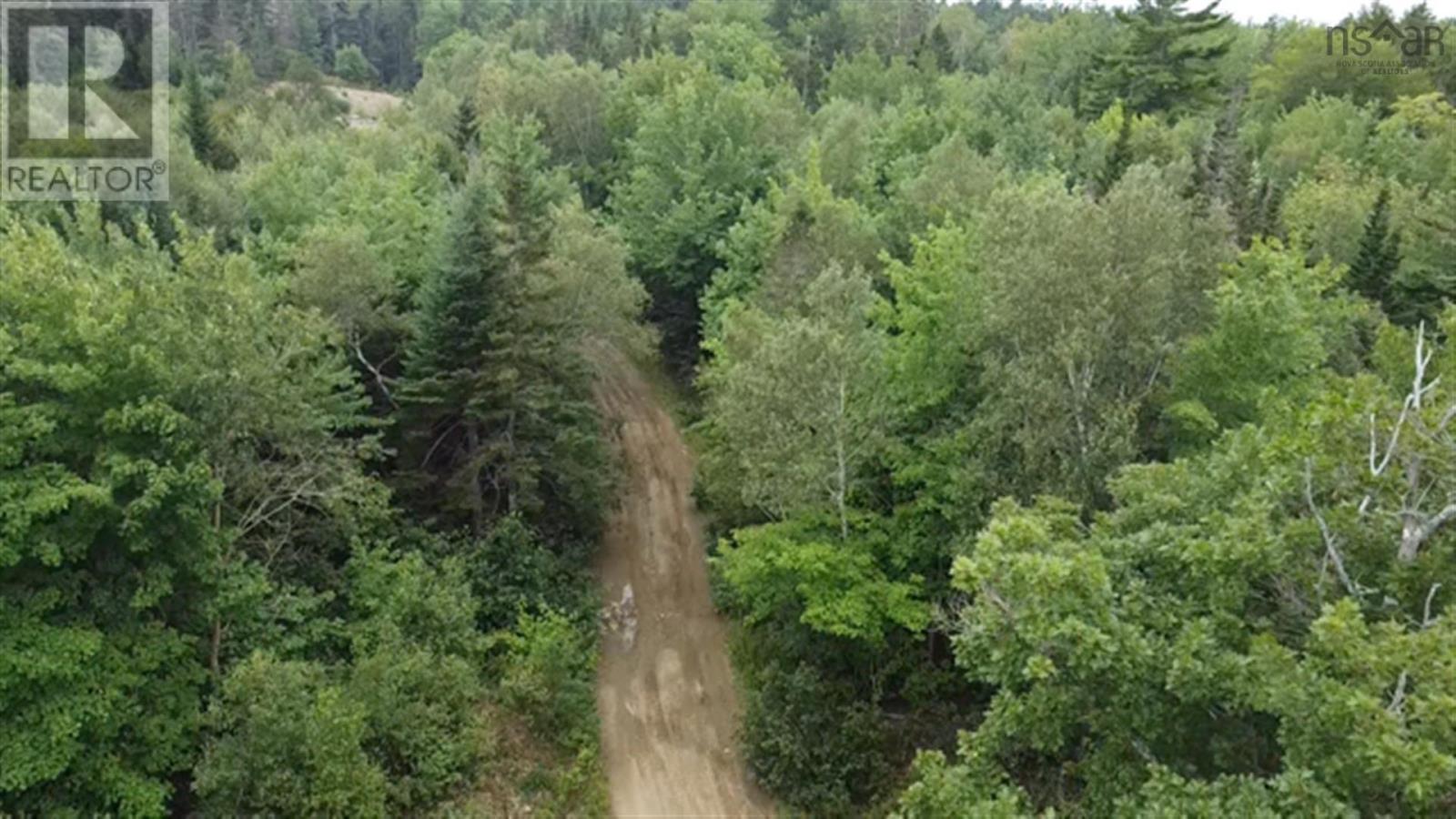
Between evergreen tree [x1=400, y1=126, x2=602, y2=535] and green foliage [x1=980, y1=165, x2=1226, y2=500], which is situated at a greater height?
green foliage [x1=980, y1=165, x2=1226, y2=500]

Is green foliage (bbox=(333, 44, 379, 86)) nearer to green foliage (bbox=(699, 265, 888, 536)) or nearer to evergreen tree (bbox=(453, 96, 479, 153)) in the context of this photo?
evergreen tree (bbox=(453, 96, 479, 153))

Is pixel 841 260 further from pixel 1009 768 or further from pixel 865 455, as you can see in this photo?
pixel 1009 768

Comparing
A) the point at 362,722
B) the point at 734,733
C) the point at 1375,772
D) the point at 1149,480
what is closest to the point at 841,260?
the point at 734,733

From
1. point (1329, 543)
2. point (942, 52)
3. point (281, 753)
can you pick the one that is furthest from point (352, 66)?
point (1329, 543)

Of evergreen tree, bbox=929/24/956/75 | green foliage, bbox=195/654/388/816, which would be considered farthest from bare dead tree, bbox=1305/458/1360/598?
evergreen tree, bbox=929/24/956/75

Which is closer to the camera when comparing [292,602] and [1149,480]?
[1149,480]

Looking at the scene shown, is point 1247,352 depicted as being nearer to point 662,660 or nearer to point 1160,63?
point 662,660
